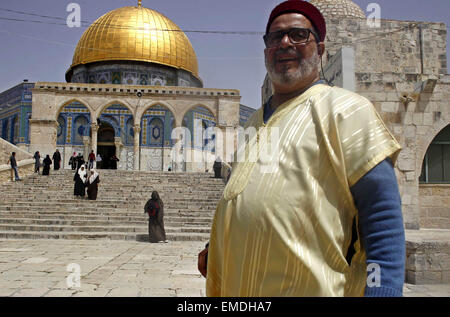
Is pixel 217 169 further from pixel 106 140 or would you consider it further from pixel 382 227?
pixel 382 227

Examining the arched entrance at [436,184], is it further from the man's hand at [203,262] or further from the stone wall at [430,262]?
the man's hand at [203,262]

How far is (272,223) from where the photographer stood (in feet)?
3.64

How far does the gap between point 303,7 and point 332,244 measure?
796 mm

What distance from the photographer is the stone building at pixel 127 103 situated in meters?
20.4

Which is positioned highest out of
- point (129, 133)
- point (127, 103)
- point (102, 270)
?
point (127, 103)

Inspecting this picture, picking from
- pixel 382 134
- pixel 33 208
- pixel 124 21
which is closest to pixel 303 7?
pixel 382 134

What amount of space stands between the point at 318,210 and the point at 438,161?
8018 mm

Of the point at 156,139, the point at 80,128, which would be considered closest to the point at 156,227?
the point at 156,139

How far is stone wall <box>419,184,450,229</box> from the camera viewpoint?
25.0 ft

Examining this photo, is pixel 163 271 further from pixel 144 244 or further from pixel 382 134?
pixel 382 134

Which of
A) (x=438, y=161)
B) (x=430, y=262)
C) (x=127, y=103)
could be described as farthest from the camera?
(x=127, y=103)

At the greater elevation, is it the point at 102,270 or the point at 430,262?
the point at 430,262

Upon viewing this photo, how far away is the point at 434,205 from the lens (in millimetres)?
7668

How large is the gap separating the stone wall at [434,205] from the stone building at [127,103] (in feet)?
43.8
